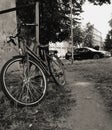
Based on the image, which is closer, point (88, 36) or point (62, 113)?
point (62, 113)

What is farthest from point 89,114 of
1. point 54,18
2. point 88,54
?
point 54,18

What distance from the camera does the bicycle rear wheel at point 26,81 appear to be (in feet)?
16.9

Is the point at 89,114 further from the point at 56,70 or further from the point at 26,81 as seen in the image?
the point at 56,70

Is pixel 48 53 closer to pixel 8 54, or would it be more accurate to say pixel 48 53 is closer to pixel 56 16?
pixel 8 54

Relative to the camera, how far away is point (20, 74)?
5.47 m

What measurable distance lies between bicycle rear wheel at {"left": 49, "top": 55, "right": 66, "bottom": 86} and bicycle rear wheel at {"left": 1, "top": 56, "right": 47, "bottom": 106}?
1219mm

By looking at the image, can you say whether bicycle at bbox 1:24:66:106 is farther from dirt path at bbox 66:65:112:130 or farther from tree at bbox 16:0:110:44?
tree at bbox 16:0:110:44

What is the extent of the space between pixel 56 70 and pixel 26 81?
1.85 meters

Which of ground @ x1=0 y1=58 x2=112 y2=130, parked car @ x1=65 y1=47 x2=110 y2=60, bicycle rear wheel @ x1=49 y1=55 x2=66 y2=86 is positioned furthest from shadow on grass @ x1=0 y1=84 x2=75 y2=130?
parked car @ x1=65 y1=47 x2=110 y2=60

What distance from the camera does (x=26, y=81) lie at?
5309mm

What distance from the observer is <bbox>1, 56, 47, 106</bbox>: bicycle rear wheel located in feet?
16.9

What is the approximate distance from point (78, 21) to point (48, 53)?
38.2 meters

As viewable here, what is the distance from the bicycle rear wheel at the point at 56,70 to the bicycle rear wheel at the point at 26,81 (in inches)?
48.0

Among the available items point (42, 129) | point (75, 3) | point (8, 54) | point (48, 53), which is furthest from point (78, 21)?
point (42, 129)
